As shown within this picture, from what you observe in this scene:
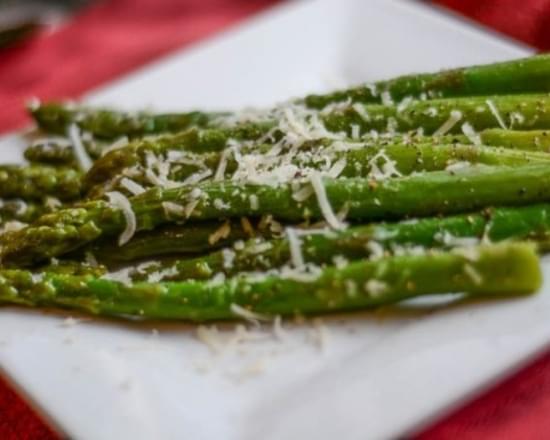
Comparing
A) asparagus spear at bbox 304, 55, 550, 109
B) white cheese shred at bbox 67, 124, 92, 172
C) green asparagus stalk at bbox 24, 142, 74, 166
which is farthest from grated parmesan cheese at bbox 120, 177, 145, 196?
asparagus spear at bbox 304, 55, 550, 109

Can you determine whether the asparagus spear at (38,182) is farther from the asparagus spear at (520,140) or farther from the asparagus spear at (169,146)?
A: the asparagus spear at (520,140)

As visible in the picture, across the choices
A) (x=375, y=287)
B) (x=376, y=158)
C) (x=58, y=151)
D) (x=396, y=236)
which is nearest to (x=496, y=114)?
(x=376, y=158)

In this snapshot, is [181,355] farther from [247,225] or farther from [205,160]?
Result: [205,160]

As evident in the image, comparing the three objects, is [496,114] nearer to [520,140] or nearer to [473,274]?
[520,140]

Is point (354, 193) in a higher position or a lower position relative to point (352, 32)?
lower

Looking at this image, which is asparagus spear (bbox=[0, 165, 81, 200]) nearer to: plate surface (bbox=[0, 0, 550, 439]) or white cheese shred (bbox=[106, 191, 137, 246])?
white cheese shred (bbox=[106, 191, 137, 246])

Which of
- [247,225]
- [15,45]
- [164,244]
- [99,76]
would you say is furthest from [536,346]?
[15,45]
